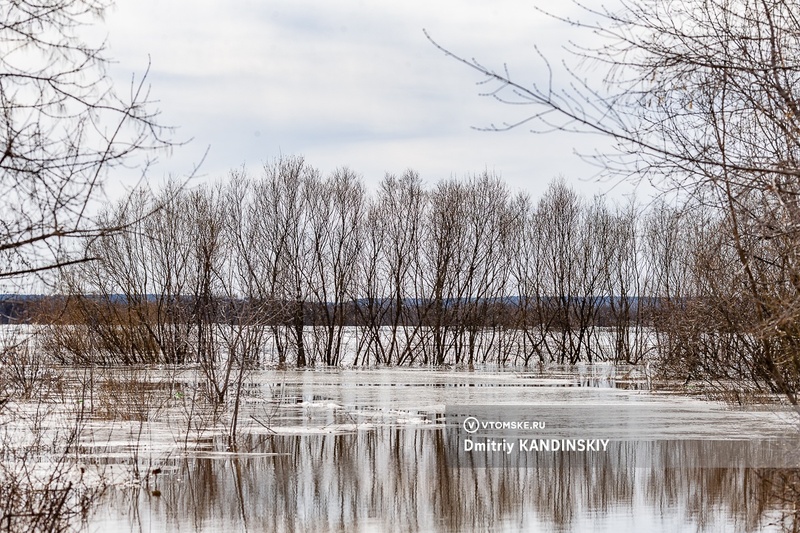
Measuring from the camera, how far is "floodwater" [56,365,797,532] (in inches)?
337

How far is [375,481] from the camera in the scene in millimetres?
10383

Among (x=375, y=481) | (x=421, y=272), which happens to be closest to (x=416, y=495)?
(x=375, y=481)

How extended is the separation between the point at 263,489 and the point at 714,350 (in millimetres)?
9594

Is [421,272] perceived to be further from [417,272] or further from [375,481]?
[375,481]

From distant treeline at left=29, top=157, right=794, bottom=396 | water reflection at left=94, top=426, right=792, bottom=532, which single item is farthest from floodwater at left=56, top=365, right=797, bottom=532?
distant treeline at left=29, top=157, right=794, bottom=396

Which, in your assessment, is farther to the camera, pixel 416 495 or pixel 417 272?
pixel 417 272

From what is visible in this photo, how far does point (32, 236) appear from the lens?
4855 mm

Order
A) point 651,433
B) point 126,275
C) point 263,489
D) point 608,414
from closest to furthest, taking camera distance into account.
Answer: point 263,489 → point 651,433 → point 608,414 → point 126,275

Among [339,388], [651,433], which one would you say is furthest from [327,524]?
[339,388]

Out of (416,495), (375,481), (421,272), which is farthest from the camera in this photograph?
(421,272)

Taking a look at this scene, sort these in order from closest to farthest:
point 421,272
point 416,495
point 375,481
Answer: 1. point 416,495
2. point 375,481
3. point 421,272

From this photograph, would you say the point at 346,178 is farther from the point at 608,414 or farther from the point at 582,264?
the point at 608,414

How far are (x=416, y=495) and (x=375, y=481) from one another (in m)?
0.83

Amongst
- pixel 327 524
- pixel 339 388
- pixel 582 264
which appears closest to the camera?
pixel 327 524
